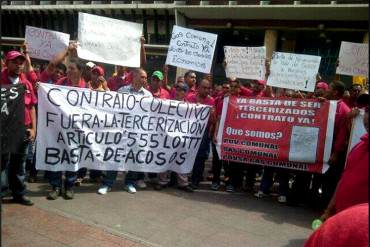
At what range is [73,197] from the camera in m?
6.10

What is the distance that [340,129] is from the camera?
20.4 ft

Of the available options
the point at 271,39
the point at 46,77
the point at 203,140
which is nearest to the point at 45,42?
the point at 46,77

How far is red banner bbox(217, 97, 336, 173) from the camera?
6.38m

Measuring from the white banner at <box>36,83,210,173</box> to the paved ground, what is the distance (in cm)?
49

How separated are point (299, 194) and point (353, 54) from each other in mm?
2352

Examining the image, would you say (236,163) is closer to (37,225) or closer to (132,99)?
(132,99)

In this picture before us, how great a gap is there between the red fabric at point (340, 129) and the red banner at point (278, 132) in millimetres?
69

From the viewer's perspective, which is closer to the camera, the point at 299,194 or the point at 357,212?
the point at 357,212

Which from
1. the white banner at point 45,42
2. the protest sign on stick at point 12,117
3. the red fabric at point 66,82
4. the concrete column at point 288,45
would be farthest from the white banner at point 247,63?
the concrete column at point 288,45

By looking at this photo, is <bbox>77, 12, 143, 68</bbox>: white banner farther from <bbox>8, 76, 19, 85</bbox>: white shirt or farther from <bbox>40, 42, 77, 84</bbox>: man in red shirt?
<bbox>8, 76, 19, 85</bbox>: white shirt

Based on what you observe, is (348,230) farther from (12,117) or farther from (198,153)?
(198,153)

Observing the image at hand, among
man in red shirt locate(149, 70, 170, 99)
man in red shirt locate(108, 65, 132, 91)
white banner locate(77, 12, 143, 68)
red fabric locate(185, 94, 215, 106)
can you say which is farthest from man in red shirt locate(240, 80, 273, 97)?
man in red shirt locate(108, 65, 132, 91)

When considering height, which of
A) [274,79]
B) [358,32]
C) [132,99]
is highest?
[358,32]

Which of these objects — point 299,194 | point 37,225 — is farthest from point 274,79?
point 37,225
